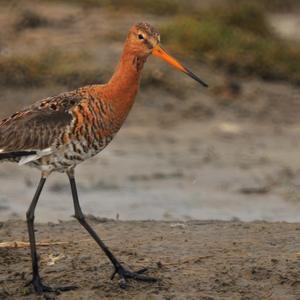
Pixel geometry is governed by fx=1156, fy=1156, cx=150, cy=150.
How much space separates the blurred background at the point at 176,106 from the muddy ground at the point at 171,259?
5.42 ft

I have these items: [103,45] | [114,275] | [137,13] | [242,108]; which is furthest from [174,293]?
[137,13]

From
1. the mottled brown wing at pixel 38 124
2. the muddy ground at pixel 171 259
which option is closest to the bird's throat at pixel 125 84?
the mottled brown wing at pixel 38 124

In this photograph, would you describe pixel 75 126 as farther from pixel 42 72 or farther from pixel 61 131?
pixel 42 72

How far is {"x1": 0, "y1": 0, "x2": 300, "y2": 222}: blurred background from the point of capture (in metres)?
12.6

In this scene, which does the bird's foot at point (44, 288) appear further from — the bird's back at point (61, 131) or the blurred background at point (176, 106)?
the blurred background at point (176, 106)

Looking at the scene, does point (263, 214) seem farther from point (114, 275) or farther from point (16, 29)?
point (16, 29)

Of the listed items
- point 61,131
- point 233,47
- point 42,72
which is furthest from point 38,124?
point 233,47

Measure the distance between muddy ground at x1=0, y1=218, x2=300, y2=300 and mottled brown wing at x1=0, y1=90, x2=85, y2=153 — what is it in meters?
1.00

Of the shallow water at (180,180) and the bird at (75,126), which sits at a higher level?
the bird at (75,126)

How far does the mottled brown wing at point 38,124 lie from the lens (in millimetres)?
8219

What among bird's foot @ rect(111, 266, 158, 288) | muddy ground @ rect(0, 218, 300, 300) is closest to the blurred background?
muddy ground @ rect(0, 218, 300, 300)

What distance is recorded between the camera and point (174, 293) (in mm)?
8188

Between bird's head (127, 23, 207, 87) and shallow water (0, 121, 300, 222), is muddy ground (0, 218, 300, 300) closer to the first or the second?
bird's head (127, 23, 207, 87)

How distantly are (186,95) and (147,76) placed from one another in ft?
2.06
